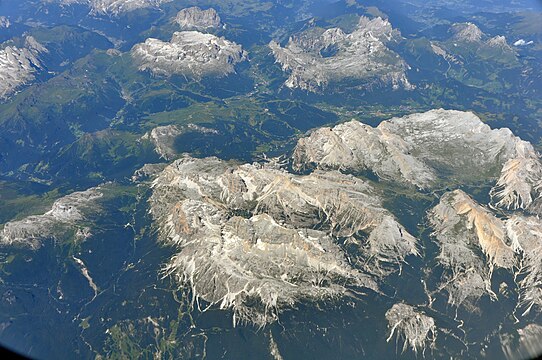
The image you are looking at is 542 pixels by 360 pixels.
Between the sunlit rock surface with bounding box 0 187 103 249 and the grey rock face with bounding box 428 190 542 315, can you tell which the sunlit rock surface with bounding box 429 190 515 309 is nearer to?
the grey rock face with bounding box 428 190 542 315

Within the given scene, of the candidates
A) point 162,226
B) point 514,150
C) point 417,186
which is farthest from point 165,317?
point 514,150

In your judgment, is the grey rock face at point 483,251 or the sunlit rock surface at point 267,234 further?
the sunlit rock surface at point 267,234

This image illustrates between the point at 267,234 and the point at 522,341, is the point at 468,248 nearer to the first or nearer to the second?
the point at 522,341

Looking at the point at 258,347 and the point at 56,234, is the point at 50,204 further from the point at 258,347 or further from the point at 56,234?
the point at 258,347

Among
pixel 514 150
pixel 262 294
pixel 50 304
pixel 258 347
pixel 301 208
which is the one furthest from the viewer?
pixel 514 150

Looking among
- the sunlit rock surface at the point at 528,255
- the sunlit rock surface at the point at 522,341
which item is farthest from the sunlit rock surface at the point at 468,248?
the sunlit rock surface at the point at 522,341

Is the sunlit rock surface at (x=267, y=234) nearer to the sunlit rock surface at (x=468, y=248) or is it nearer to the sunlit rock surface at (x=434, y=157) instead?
the sunlit rock surface at (x=468, y=248)

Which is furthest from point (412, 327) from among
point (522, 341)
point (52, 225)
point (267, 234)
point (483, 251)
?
point (52, 225)
